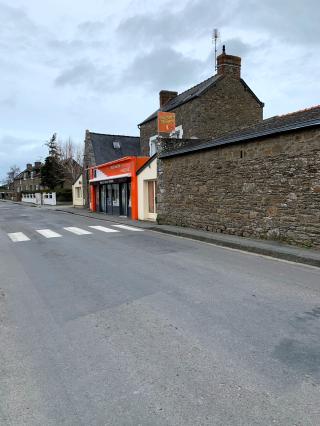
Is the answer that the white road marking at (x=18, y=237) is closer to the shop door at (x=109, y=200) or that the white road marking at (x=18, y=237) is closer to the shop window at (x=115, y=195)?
the shop window at (x=115, y=195)

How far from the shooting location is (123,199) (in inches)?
978

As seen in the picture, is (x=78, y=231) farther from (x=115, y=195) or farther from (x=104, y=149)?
(x=104, y=149)

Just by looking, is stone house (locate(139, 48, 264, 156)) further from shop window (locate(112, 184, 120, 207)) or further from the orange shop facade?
shop window (locate(112, 184, 120, 207))

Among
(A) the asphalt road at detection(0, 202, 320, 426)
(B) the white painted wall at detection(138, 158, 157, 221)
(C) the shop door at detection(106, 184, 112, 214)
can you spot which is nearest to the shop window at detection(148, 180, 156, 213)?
(B) the white painted wall at detection(138, 158, 157, 221)

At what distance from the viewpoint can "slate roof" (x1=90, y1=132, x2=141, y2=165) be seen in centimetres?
3306

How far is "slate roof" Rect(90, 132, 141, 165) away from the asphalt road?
25.8 m

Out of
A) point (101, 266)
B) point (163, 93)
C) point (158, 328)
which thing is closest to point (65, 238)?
point (101, 266)

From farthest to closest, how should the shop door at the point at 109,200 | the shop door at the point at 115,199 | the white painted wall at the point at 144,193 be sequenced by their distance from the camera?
the shop door at the point at 109,200 → the shop door at the point at 115,199 → the white painted wall at the point at 144,193

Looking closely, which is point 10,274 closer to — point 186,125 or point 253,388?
point 253,388

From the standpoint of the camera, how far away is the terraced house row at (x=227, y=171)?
10.4 metres

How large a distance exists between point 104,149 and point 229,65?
46.4 ft

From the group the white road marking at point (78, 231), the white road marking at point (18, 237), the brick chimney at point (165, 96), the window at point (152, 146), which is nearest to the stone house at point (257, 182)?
the white road marking at point (78, 231)

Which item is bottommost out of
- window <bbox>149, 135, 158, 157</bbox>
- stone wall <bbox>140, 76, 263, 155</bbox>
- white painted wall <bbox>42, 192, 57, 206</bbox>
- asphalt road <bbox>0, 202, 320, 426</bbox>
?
asphalt road <bbox>0, 202, 320, 426</bbox>

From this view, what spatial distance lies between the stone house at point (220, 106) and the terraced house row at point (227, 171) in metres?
0.06
